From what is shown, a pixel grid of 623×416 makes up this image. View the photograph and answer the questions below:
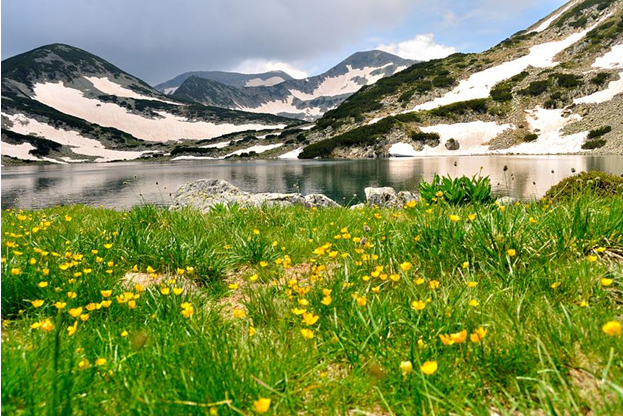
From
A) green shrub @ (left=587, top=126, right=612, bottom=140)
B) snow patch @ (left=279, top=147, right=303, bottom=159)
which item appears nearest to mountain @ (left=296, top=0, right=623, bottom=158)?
green shrub @ (left=587, top=126, right=612, bottom=140)

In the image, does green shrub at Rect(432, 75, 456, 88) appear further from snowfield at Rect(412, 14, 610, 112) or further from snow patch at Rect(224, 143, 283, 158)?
snow patch at Rect(224, 143, 283, 158)

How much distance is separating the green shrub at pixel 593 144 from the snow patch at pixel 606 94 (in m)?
21.5

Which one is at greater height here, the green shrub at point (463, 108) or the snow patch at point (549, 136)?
the green shrub at point (463, 108)

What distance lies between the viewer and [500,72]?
351 feet

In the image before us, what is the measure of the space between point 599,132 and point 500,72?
175ft

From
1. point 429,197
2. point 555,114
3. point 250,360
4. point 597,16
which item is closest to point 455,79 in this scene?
point 555,114

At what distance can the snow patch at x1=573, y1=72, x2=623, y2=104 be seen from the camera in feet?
245

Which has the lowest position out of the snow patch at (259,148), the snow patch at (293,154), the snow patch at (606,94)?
the snow patch at (293,154)

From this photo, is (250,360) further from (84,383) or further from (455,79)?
(455,79)

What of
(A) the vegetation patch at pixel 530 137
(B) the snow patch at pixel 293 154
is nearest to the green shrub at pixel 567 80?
(A) the vegetation patch at pixel 530 137

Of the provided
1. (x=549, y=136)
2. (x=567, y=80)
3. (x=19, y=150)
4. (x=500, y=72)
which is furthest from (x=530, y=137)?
(x=19, y=150)

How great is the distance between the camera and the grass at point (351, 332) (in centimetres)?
182

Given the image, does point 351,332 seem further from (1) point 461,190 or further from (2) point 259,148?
(2) point 259,148

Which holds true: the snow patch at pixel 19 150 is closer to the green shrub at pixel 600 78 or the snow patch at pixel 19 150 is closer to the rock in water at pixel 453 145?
the rock in water at pixel 453 145
